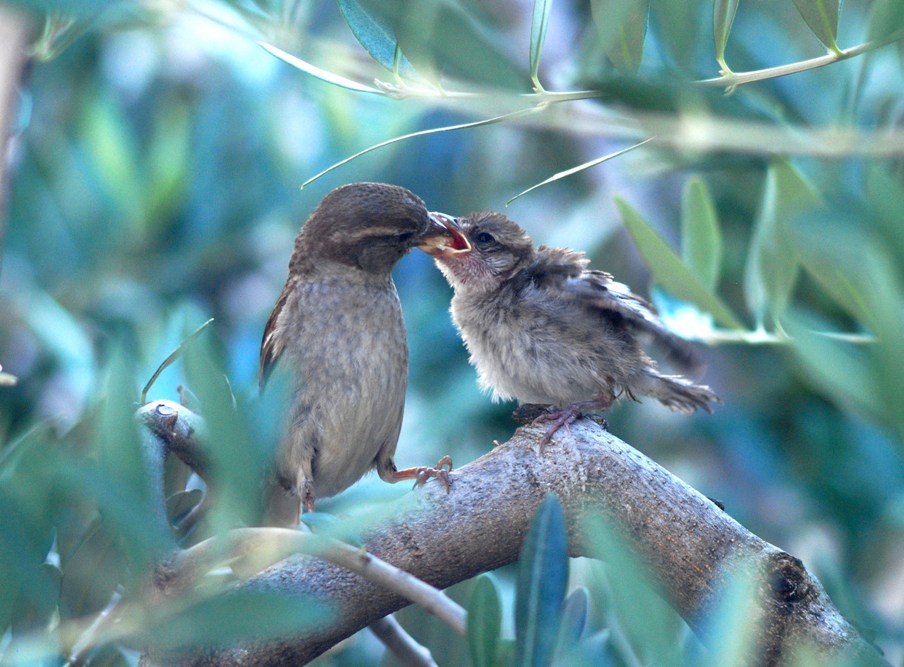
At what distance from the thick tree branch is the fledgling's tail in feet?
3.24

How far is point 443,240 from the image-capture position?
3.16 metres

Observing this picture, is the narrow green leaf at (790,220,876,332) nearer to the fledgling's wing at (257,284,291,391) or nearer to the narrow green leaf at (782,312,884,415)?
the narrow green leaf at (782,312,884,415)

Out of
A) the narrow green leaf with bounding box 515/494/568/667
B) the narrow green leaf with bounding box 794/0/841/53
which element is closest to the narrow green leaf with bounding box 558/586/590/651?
the narrow green leaf with bounding box 515/494/568/667

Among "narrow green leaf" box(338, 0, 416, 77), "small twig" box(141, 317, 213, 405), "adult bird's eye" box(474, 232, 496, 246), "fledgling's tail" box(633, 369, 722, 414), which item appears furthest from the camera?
"adult bird's eye" box(474, 232, 496, 246)

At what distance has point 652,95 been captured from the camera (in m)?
1.39

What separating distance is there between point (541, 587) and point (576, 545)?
44cm

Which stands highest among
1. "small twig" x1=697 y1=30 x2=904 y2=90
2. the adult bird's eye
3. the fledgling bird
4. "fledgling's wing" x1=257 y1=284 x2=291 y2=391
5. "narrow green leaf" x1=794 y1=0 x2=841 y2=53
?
"narrow green leaf" x1=794 y1=0 x2=841 y2=53

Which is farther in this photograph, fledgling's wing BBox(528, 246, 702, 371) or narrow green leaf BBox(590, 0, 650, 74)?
fledgling's wing BBox(528, 246, 702, 371)

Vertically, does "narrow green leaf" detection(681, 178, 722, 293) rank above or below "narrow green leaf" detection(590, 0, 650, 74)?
below

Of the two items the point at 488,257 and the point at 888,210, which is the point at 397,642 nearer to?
the point at 888,210

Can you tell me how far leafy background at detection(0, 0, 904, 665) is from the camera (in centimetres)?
132

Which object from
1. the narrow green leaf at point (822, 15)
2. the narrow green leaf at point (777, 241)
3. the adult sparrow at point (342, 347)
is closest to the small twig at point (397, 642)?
the adult sparrow at point (342, 347)

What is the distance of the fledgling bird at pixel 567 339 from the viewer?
2.74 m

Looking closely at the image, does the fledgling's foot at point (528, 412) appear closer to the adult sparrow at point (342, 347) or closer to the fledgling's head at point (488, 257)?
the adult sparrow at point (342, 347)
